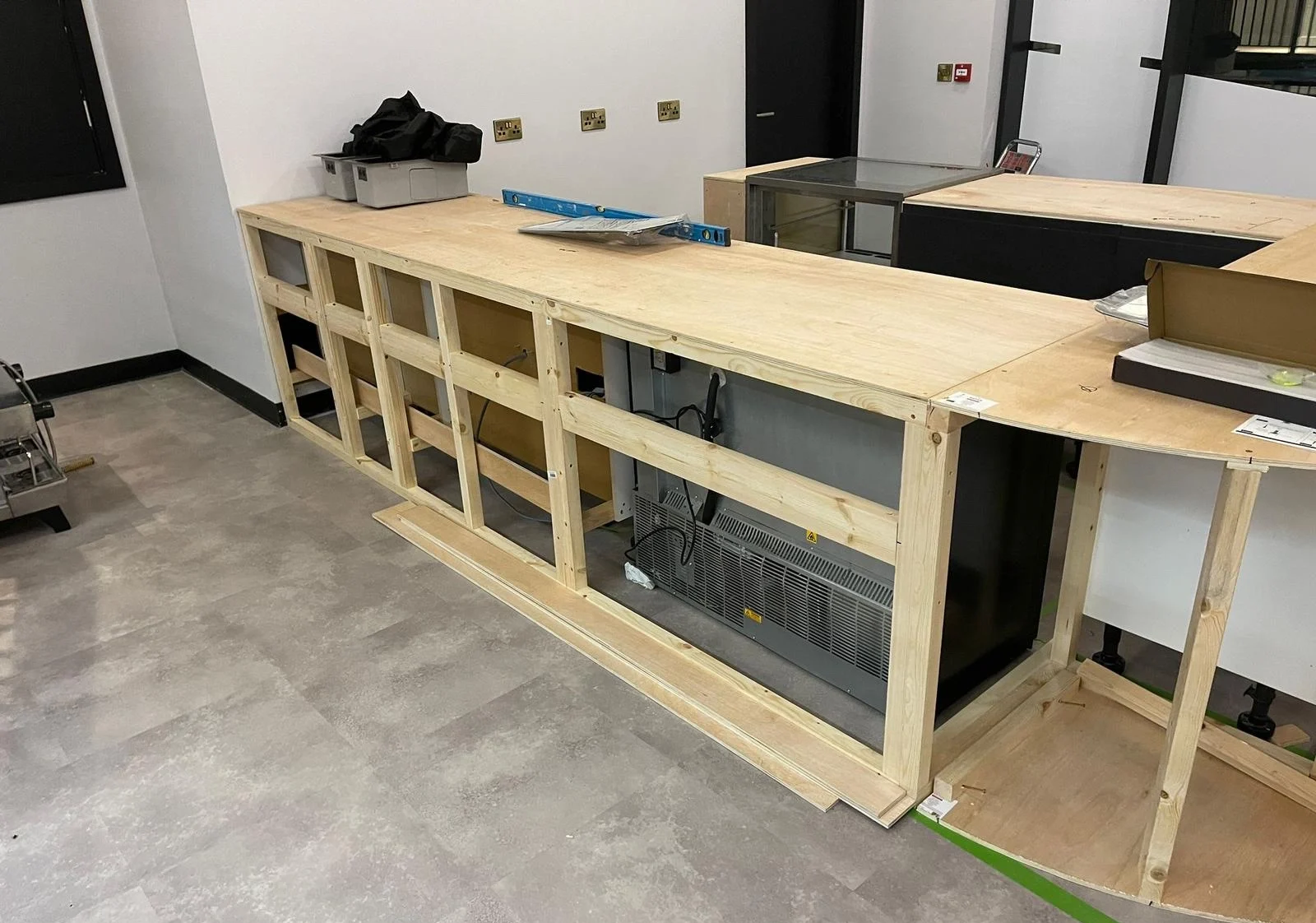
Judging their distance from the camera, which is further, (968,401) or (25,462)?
(25,462)

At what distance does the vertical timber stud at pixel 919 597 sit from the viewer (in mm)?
1595

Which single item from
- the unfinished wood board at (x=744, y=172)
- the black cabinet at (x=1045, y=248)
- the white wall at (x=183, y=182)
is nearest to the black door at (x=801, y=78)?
the unfinished wood board at (x=744, y=172)

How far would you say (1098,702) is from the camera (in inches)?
83.9

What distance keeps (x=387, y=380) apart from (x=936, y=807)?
2175mm

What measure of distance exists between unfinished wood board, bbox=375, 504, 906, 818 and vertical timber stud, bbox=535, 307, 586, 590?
0.30 ft

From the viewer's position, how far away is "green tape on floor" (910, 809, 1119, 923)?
5.33ft

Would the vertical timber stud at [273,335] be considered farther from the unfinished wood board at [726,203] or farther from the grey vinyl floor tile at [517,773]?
the grey vinyl floor tile at [517,773]

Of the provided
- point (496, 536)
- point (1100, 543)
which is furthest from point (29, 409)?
point (1100, 543)

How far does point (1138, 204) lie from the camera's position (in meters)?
3.04

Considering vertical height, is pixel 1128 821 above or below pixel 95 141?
below

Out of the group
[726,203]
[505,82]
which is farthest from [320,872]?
[505,82]

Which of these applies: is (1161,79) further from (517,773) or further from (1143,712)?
(517,773)

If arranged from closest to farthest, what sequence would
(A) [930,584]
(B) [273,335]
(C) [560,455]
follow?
(A) [930,584], (C) [560,455], (B) [273,335]

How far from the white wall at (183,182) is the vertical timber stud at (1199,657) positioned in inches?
140
